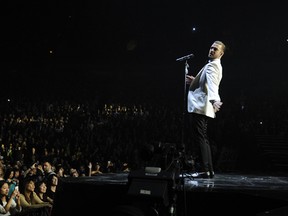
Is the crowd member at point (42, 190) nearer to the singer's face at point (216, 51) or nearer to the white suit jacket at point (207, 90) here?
the white suit jacket at point (207, 90)

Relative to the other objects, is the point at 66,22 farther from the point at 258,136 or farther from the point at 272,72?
the point at 258,136

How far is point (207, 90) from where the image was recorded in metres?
3.53

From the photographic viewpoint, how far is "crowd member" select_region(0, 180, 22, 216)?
15.7ft

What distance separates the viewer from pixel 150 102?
16141mm

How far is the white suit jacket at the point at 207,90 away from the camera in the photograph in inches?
137

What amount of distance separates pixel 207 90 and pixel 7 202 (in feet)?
10.7

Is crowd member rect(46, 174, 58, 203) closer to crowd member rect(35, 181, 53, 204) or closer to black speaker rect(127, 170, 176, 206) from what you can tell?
crowd member rect(35, 181, 53, 204)

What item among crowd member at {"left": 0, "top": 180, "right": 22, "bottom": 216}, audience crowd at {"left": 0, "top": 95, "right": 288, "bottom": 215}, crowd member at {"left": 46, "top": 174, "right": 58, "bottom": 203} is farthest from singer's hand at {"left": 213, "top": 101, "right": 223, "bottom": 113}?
audience crowd at {"left": 0, "top": 95, "right": 288, "bottom": 215}

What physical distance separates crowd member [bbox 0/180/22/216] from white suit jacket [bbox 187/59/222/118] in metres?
2.86

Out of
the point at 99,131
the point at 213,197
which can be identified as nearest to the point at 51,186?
the point at 213,197

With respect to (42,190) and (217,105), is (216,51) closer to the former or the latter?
(217,105)

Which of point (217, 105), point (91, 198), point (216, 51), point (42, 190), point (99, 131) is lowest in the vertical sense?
point (42, 190)

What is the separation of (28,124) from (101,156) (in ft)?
12.8

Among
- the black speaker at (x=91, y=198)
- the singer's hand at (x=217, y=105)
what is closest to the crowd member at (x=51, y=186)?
the black speaker at (x=91, y=198)
